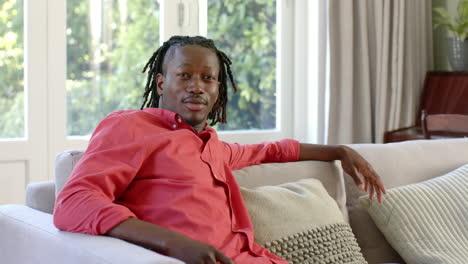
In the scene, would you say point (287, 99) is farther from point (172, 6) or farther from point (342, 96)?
point (172, 6)

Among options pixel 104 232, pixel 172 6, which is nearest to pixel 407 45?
pixel 172 6

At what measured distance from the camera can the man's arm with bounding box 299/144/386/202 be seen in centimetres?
207

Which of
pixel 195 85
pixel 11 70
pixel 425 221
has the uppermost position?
pixel 11 70

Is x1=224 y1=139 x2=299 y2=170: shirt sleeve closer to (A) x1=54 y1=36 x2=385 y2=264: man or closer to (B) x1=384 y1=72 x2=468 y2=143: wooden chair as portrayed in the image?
(A) x1=54 y1=36 x2=385 y2=264: man

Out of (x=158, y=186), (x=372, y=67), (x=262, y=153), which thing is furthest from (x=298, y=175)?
(x=372, y=67)

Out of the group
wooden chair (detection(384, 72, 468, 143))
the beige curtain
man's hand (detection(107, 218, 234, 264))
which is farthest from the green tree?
man's hand (detection(107, 218, 234, 264))

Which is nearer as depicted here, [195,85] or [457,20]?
[195,85]

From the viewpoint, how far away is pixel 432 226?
81.4 inches

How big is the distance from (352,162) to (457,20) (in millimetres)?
2514

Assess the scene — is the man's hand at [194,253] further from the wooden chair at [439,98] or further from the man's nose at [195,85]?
the wooden chair at [439,98]

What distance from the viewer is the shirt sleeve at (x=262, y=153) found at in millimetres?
1977

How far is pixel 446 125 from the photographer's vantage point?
3238mm

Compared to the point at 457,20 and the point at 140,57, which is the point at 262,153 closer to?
the point at 140,57

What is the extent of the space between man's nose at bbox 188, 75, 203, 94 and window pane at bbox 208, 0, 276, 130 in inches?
87.8
